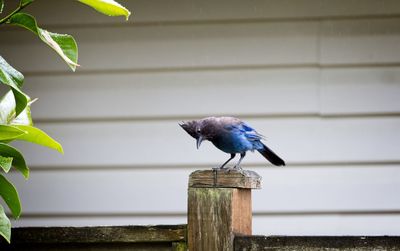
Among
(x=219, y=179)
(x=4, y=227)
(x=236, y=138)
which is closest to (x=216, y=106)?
(x=236, y=138)

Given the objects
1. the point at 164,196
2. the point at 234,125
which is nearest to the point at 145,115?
the point at 164,196

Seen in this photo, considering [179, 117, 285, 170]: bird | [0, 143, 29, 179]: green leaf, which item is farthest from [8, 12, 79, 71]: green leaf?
[179, 117, 285, 170]: bird

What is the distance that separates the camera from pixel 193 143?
4.52 metres

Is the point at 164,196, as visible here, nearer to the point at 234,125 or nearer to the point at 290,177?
the point at 290,177

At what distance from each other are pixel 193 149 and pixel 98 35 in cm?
80

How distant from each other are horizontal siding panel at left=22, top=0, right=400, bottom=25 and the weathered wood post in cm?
229

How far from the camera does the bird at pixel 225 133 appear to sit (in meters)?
2.66

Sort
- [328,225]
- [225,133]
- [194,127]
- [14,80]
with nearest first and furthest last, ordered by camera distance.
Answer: [14,80] → [194,127] → [225,133] → [328,225]

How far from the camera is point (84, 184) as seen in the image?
Answer: 15.0 feet

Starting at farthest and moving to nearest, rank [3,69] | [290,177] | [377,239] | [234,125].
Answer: [290,177] → [234,125] → [377,239] → [3,69]

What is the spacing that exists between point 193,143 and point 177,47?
52cm

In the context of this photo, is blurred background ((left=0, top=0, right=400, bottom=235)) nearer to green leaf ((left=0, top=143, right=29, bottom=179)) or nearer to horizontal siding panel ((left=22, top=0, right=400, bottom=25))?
horizontal siding panel ((left=22, top=0, right=400, bottom=25))

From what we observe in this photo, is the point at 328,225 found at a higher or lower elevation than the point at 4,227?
lower

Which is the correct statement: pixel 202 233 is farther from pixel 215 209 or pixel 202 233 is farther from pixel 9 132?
pixel 9 132
